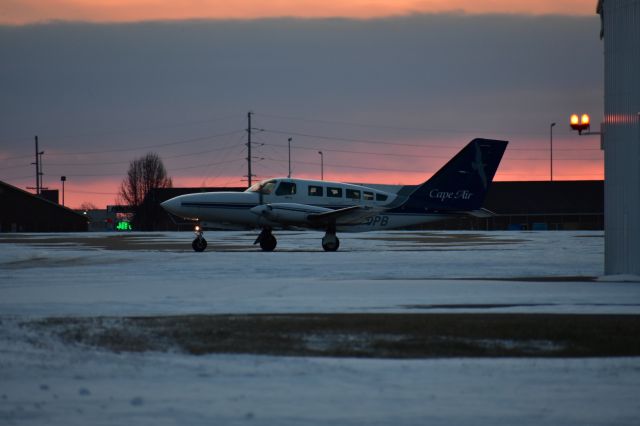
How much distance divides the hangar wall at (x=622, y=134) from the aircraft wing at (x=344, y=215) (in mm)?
14951

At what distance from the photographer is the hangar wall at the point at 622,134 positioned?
2184 centimetres

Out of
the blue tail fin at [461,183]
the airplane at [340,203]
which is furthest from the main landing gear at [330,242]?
the blue tail fin at [461,183]

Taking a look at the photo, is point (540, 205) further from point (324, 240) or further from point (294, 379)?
point (294, 379)

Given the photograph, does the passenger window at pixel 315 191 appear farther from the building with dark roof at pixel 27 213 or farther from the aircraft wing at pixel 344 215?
the building with dark roof at pixel 27 213

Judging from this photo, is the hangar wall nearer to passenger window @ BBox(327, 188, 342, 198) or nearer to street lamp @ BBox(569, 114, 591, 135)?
street lamp @ BBox(569, 114, 591, 135)

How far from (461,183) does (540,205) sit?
266 ft

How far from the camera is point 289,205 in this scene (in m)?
36.4

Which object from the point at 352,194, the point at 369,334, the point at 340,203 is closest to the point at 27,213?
the point at 352,194

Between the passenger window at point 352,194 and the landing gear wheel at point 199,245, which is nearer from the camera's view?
the landing gear wheel at point 199,245

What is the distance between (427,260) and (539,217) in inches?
3497

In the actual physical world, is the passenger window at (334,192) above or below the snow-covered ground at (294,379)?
above

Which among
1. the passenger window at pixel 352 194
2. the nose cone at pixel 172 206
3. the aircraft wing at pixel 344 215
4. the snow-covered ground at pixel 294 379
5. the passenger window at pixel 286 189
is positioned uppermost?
the passenger window at pixel 286 189

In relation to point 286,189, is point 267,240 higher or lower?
lower

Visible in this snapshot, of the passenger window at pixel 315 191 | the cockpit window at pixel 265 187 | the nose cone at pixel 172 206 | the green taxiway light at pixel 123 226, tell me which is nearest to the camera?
the nose cone at pixel 172 206
